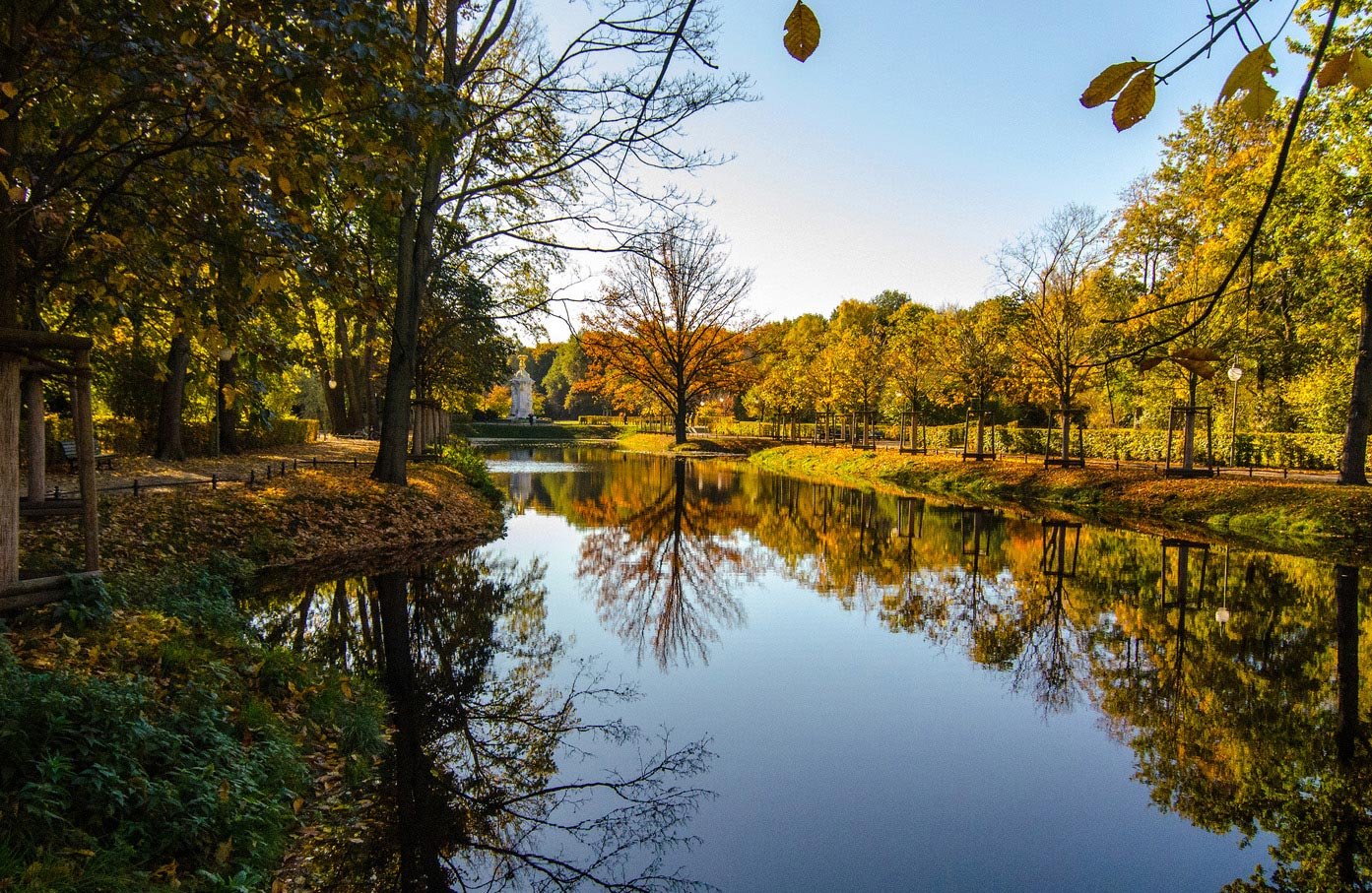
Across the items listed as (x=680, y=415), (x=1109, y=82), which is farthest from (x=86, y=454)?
(x=680, y=415)

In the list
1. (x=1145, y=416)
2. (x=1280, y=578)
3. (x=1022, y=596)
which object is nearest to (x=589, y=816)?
(x=1022, y=596)

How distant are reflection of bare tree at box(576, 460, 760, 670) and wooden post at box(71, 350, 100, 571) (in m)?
5.41

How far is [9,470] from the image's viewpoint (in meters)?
5.34

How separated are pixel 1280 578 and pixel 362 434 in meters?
32.9

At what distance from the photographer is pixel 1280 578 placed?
1199 centimetres

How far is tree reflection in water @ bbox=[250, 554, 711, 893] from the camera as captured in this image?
4.38 meters

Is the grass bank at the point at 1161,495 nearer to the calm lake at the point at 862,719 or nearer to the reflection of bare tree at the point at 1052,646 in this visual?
the calm lake at the point at 862,719

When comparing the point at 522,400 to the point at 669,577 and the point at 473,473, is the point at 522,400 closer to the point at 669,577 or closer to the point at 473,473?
the point at 473,473

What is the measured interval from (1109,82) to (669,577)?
11.7m

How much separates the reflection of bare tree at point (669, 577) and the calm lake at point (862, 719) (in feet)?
0.27

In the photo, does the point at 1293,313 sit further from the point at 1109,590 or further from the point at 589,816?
the point at 589,816

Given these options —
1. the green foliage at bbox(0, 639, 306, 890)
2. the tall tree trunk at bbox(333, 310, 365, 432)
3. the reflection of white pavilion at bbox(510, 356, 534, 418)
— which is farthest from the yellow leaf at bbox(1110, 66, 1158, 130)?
the reflection of white pavilion at bbox(510, 356, 534, 418)

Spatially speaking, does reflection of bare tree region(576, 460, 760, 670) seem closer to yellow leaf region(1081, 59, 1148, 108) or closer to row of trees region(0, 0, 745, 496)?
row of trees region(0, 0, 745, 496)

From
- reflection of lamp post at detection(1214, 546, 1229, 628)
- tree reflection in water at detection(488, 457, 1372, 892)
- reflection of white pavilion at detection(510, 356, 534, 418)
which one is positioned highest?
reflection of white pavilion at detection(510, 356, 534, 418)
